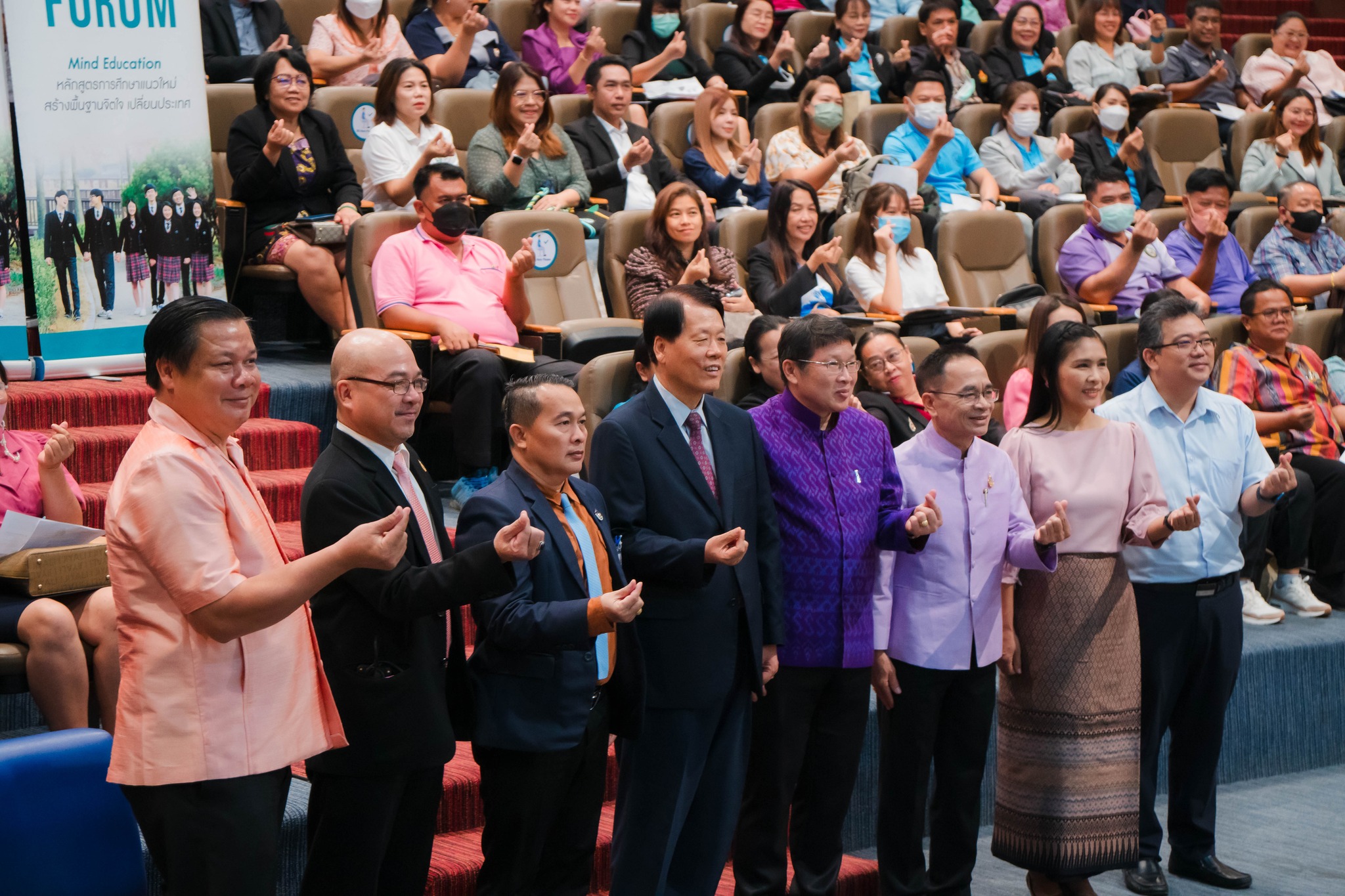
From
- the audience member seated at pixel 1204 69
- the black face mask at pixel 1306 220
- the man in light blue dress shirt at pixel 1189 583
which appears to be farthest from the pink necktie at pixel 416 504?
the audience member seated at pixel 1204 69

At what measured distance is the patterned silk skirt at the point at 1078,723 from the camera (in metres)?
2.91

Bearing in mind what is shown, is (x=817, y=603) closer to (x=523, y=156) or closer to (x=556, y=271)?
(x=556, y=271)

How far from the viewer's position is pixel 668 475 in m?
2.59

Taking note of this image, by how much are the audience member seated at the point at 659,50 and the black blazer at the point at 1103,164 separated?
1749 mm

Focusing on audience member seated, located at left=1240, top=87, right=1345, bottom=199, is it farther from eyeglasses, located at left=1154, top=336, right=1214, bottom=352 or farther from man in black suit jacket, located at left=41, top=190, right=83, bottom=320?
man in black suit jacket, located at left=41, top=190, right=83, bottom=320

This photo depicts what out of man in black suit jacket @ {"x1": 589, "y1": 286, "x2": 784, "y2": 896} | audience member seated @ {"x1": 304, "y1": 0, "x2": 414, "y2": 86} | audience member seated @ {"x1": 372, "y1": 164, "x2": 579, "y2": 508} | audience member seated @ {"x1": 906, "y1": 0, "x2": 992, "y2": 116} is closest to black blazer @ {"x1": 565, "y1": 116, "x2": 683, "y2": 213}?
audience member seated @ {"x1": 304, "y1": 0, "x2": 414, "y2": 86}

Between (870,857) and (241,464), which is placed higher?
(241,464)

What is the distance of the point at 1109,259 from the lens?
5441 mm

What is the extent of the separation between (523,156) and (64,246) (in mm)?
1701

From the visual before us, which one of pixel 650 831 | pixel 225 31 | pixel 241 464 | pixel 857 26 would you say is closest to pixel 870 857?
pixel 650 831

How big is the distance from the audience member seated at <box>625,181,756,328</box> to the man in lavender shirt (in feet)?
5.50

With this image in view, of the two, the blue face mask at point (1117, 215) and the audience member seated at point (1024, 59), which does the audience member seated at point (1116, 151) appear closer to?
the audience member seated at point (1024, 59)

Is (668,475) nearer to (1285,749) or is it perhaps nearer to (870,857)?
(870,857)

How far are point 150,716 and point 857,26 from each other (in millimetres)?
6023
